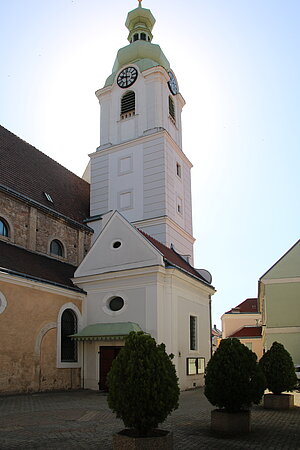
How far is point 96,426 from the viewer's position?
1080 centimetres

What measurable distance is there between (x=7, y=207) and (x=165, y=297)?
8.65 meters

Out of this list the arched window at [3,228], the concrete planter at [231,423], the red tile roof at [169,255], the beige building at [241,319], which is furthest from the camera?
the beige building at [241,319]

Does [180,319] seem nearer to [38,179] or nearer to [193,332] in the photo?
[193,332]

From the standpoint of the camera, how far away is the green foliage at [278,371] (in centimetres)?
1400

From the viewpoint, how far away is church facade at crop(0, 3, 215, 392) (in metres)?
19.1

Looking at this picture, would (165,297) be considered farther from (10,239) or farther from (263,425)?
(263,425)

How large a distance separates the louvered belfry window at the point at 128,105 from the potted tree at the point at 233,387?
79.4 ft

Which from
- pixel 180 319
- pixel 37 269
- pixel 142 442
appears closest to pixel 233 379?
pixel 142 442

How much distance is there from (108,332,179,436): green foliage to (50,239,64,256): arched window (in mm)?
17309

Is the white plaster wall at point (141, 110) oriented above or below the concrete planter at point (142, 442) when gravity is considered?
above

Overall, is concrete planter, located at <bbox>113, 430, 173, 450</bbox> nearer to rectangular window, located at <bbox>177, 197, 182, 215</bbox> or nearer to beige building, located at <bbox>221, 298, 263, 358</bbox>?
rectangular window, located at <bbox>177, 197, 182, 215</bbox>

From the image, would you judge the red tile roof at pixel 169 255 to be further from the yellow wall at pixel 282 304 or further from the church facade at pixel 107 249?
the yellow wall at pixel 282 304

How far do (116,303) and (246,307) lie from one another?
36.4m

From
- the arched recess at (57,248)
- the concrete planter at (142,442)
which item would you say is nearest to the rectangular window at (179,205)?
the arched recess at (57,248)
